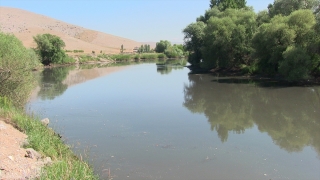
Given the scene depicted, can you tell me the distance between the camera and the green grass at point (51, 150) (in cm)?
645

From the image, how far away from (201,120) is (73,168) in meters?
8.73

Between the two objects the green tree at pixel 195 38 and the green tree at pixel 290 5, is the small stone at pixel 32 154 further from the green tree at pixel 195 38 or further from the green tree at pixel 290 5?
the green tree at pixel 195 38

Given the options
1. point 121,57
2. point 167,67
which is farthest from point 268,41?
point 121,57

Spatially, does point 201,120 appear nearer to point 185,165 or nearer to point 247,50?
point 185,165

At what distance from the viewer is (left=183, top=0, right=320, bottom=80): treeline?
81.4ft

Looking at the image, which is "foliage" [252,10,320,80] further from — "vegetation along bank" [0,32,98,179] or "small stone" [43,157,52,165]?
"small stone" [43,157,52,165]

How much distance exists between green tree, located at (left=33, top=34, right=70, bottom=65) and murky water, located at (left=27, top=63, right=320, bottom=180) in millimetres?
35627

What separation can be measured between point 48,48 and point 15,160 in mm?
51442

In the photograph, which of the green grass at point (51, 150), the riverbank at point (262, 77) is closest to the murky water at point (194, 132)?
the green grass at point (51, 150)

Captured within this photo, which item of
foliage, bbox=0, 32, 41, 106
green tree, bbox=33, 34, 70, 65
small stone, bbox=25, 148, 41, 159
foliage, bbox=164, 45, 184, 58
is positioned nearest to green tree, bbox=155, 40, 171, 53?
foliage, bbox=164, 45, 184, 58

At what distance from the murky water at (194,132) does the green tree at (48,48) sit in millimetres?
35627

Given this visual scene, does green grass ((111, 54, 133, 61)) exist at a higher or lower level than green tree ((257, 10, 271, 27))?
lower

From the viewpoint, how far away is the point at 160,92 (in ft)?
78.0

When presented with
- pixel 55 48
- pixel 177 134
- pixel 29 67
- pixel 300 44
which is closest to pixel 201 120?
pixel 177 134
